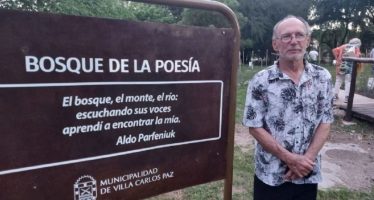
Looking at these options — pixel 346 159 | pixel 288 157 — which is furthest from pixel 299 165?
pixel 346 159

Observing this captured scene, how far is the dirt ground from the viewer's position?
13.8ft

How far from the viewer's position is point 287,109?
2176 mm

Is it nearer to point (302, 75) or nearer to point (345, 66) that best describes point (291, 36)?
point (302, 75)

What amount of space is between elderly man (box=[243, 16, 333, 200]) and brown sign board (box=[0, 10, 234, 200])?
11.8 inches

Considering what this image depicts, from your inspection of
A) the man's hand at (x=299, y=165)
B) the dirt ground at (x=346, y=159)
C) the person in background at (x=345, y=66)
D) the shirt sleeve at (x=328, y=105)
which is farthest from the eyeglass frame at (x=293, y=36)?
the person in background at (x=345, y=66)

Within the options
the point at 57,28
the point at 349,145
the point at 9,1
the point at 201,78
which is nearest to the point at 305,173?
the point at 201,78

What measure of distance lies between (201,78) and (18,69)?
91 cm

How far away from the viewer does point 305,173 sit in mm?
2195

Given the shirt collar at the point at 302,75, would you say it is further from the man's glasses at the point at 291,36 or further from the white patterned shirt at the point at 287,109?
the man's glasses at the point at 291,36

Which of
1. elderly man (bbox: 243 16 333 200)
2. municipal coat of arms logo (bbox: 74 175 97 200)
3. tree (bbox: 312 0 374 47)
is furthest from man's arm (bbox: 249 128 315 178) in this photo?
tree (bbox: 312 0 374 47)

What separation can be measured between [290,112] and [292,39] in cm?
44

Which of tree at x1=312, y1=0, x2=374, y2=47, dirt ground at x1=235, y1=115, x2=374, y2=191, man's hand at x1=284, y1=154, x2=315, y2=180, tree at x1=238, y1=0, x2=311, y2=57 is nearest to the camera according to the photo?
man's hand at x1=284, y1=154, x2=315, y2=180

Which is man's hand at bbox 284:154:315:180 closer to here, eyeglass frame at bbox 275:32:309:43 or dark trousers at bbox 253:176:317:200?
dark trousers at bbox 253:176:317:200

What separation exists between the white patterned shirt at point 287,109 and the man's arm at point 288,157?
0.17 feet
